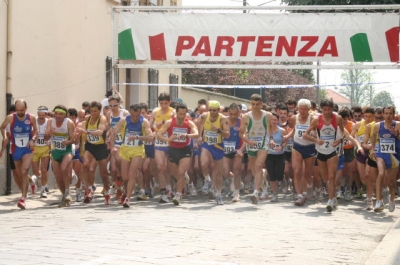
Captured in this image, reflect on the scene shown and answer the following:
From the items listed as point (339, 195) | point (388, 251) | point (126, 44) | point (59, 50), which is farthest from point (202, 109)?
point (388, 251)

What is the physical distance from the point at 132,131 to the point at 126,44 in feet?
19.9

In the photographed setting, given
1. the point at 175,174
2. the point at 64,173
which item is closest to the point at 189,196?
the point at 175,174

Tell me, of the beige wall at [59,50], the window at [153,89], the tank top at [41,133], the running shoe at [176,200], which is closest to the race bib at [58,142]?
the tank top at [41,133]

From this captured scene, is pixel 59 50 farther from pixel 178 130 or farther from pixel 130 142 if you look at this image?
pixel 130 142

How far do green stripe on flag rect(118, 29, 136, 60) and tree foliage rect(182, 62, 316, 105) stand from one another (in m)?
27.3

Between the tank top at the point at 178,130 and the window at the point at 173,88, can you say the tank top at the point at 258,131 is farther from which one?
the window at the point at 173,88

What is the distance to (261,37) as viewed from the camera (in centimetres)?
2102

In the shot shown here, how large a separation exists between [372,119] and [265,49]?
4597 mm

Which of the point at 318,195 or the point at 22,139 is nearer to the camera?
the point at 22,139

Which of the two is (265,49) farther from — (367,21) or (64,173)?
(64,173)

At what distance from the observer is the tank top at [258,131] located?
53.1 feet

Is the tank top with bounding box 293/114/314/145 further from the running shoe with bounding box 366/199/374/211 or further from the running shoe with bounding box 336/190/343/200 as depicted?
the running shoe with bounding box 336/190/343/200

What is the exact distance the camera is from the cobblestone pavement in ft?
30.8

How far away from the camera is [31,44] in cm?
Result: 2056
